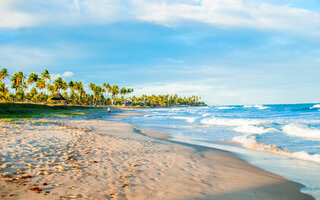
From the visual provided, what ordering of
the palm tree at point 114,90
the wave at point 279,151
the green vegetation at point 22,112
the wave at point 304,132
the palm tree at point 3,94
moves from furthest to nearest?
1. the palm tree at point 114,90
2. the palm tree at point 3,94
3. the green vegetation at point 22,112
4. the wave at point 304,132
5. the wave at point 279,151

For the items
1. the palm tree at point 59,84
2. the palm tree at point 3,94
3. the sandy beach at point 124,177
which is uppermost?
the palm tree at point 59,84

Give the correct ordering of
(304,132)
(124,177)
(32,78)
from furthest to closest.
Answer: (32,78) < (304,132) < (124,177)

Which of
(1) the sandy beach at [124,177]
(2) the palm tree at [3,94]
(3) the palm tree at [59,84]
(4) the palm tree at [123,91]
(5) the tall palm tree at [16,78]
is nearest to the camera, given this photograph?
(1) the sandy beach at [124,177]

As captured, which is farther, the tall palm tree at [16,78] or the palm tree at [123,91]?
the palm tree at [123,91]

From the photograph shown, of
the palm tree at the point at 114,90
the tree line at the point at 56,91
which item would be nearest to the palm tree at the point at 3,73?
the tree line at the point at 56,91

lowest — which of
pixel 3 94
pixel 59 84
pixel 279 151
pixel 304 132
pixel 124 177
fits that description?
pixel 279 151

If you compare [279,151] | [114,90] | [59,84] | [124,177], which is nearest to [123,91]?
[114,90]

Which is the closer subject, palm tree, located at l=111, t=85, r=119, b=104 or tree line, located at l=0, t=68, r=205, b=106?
tree line, located at l=0, t=68, r=205, b=106

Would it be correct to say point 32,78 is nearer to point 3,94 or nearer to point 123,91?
point 3,94

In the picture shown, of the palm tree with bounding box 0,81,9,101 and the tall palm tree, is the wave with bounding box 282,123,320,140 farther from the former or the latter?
the tall palm tree

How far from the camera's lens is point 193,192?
5082mm

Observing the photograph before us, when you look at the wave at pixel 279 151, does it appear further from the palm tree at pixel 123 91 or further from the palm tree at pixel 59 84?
the palm tree at pixel 123 91

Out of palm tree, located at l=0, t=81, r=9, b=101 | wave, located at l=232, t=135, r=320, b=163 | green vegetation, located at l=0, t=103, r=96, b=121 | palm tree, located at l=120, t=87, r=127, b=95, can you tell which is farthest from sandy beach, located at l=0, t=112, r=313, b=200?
palm tree, located at l=120, t=87, r=127, b=95

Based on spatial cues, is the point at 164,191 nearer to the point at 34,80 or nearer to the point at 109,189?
the point at 109,189
